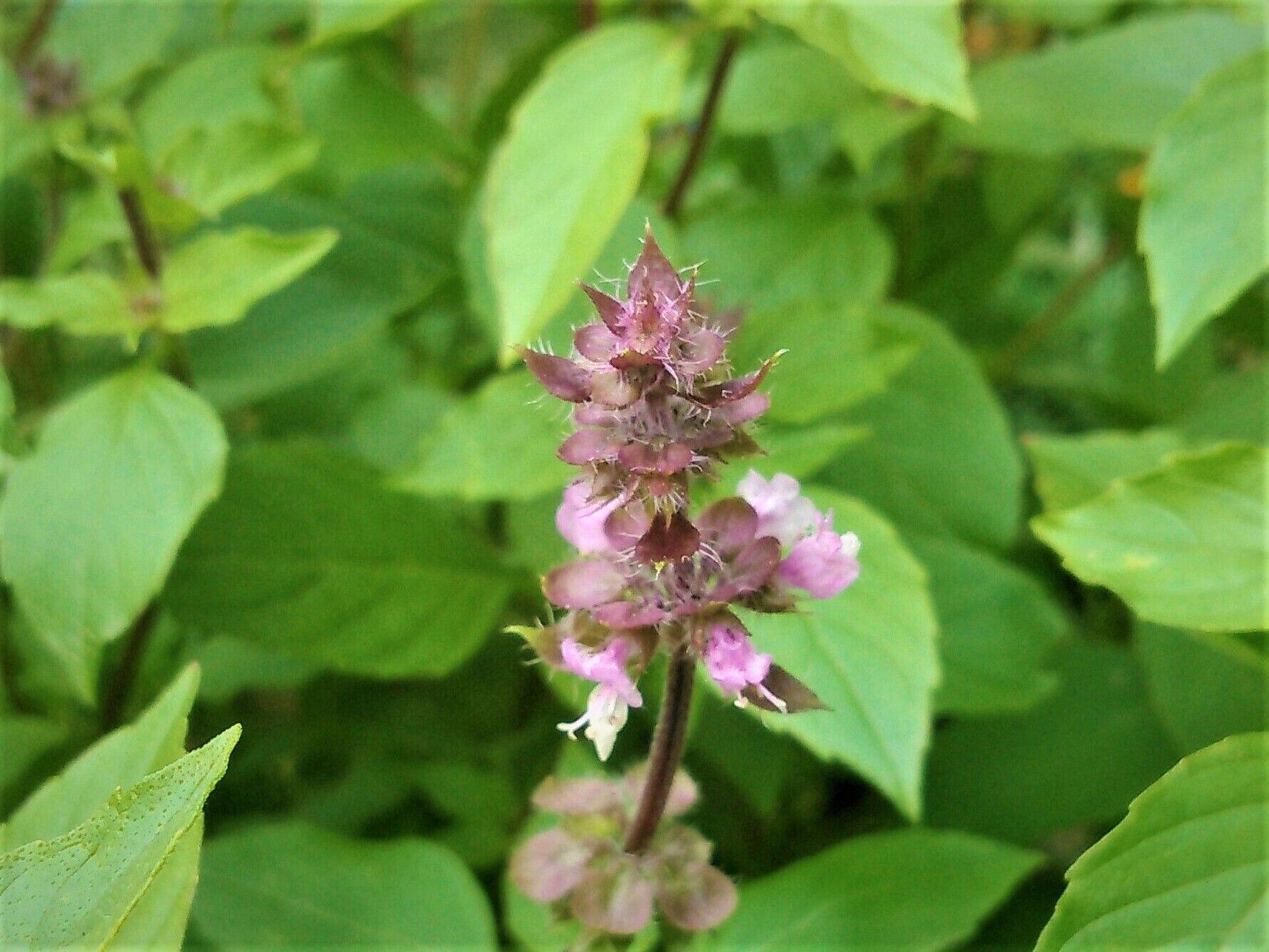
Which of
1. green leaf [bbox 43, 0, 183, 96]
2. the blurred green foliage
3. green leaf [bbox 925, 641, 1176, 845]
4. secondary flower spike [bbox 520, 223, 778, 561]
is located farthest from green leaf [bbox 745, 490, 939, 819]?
green leaf [bbox 43, 0, 183, 96]

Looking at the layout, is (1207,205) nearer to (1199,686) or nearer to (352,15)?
(1199,686)

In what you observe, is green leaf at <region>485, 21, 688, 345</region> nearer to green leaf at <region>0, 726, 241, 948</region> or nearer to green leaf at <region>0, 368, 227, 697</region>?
green leaf at <region>0, 368, 227, 697</region>

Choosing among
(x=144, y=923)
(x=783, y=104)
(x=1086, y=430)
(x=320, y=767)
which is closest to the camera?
(x=144, y=923)

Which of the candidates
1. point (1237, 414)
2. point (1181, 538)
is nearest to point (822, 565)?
point (1181, 538)

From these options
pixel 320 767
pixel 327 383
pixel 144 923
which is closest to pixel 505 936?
pixel 320 767

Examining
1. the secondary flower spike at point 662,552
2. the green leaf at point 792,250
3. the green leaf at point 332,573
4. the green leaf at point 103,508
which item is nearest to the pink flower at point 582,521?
the secondary flower spike at point 662,552

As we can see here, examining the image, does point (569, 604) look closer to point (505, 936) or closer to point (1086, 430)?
point (505, 936)

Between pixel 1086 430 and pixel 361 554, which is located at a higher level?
pixel 361 554
